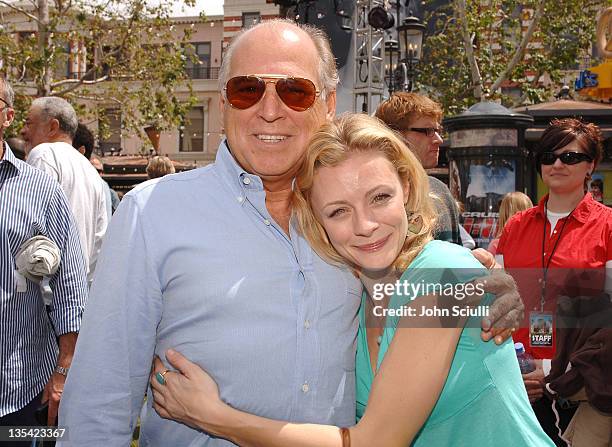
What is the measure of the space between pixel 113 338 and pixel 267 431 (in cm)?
47

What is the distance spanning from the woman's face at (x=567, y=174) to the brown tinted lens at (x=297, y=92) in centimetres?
221

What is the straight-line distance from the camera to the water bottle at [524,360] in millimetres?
2932

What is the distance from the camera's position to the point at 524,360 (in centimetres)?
299

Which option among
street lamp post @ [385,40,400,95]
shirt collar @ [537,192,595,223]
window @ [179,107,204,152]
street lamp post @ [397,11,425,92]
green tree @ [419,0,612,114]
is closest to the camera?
shirt collar @ [537,192,595,223]

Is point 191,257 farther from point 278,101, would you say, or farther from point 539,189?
point 539,189

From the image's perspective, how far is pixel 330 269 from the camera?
6.49 feet

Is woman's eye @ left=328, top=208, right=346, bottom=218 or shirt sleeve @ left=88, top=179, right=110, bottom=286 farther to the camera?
shirt sleeve @ left=88, top=179, right=110, bottom=286

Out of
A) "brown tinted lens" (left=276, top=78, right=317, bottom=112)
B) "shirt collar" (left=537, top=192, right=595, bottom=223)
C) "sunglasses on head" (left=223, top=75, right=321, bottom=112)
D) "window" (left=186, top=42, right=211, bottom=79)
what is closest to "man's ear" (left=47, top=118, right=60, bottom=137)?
"sunglasses on head" (left=223, top=75, right=321, bottom=112)

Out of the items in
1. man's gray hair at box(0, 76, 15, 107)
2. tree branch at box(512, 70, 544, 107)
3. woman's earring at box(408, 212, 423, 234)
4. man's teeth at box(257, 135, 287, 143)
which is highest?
tree branch at box(512, 70, 544, 107)

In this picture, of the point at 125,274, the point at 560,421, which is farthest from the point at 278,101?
the point at 560,421

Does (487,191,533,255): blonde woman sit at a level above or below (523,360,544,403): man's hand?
above

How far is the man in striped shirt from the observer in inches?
115

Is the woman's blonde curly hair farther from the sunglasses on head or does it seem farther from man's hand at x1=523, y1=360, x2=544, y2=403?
man's hand at x1=523, y1=360, x2=544, y2=403

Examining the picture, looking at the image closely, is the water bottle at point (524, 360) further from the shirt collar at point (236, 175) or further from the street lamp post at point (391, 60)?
the street lamp post at point (391, 60)
